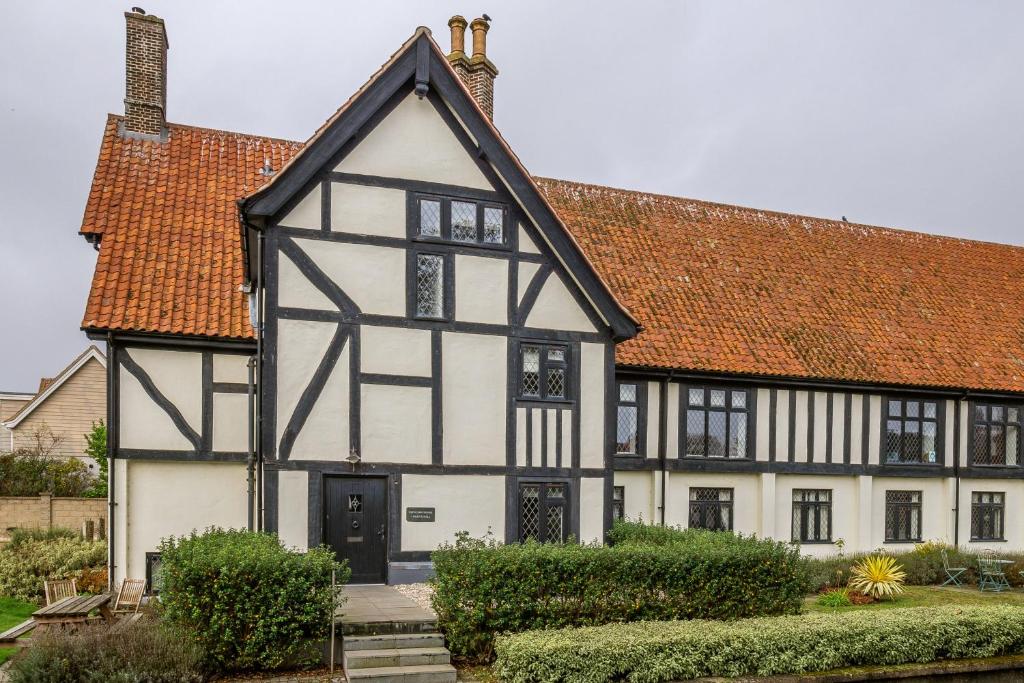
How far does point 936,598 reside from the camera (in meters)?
16.7

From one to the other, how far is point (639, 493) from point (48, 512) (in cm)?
1435

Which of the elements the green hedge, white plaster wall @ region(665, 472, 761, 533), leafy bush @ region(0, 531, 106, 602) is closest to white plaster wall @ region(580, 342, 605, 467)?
white plaster wall @ region(665, 472, 761, 533)

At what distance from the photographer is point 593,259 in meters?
20.7

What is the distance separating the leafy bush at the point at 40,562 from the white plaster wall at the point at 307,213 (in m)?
8.10

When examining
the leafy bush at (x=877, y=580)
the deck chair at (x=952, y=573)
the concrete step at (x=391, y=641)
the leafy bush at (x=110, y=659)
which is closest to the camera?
the leafy bush at (x=110, y=659)

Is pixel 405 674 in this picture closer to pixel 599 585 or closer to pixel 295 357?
pixel 599 585

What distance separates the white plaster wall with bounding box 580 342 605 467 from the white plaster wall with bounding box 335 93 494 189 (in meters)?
3.92

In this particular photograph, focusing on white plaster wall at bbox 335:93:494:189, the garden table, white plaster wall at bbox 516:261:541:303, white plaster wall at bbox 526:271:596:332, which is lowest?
the garden table

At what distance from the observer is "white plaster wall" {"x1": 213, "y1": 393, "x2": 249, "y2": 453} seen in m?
15.3

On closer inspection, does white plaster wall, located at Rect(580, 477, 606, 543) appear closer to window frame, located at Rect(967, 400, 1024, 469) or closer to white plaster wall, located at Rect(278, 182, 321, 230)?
white plaster wall, located at Rect(278, 182, 321, 230)

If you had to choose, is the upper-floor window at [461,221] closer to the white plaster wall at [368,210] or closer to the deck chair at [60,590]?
the white plaster wall at [368,210]

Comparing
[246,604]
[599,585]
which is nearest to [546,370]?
[599,585]

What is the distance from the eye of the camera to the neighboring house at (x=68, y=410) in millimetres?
33969

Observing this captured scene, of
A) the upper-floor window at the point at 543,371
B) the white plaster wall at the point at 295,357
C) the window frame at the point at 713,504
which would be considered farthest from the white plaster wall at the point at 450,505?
the window frame at the point at 713,504
